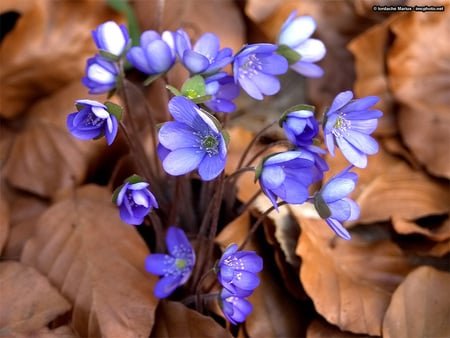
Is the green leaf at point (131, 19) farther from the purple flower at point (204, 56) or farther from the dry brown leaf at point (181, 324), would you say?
the dry brown leaf at point (181, 324)

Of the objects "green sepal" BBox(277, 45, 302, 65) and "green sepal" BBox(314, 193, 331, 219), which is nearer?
"green sepal" BBox(314, 193, 331, 219)

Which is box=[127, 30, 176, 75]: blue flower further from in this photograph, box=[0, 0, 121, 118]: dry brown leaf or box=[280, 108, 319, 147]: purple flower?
box=[0, 0, 121, 118]: dry brown leaf

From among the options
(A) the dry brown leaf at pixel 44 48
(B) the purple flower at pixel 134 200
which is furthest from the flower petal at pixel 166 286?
(A) the dry brown leaf at pixel 44 48

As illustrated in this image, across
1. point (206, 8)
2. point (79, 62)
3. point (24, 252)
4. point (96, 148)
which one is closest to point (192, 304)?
point (24, 252)

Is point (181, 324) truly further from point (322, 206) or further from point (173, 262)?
point (322, 206)

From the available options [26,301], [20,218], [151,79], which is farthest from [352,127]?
[20,218]

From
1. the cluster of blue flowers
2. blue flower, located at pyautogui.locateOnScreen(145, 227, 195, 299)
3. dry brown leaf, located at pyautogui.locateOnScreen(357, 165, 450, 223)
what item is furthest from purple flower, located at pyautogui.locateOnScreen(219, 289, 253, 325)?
dry brown leaf, located at pyautogui.locateOnScreen(357, 165, 450, 223)

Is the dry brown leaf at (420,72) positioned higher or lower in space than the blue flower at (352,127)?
lower

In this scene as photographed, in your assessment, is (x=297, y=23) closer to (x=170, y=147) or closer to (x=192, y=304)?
(x=170, y=147)
